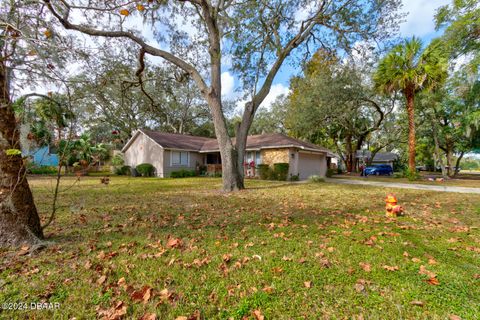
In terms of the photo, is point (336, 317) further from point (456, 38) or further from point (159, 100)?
point (159, 100)

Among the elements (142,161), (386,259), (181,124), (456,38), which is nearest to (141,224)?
(386,259)

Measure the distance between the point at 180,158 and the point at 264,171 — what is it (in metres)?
8.74

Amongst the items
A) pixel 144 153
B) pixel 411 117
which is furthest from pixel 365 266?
pixel 144 153

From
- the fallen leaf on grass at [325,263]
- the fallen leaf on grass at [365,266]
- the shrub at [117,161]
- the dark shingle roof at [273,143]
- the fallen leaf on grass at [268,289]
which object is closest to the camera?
the fallen leaf on grass at [268,289]

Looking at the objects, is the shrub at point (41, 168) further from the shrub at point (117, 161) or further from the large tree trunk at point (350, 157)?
the large tree trunk at point (350, 157)

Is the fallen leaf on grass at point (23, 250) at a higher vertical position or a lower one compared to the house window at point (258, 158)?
lower

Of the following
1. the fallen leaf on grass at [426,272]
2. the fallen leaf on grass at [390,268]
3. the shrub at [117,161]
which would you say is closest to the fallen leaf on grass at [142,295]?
the fallen leaf on grass at [390,268]

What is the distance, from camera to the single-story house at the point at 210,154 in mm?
18766

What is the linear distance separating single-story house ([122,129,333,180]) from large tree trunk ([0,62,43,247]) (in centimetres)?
1599

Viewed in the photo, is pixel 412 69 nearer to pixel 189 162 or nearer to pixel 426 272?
pixel 426 272

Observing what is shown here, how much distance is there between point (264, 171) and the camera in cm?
1856

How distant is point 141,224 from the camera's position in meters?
5.08

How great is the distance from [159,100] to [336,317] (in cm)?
2942

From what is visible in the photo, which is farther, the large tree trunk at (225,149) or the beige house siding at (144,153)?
the beige house siding at (144,153)
